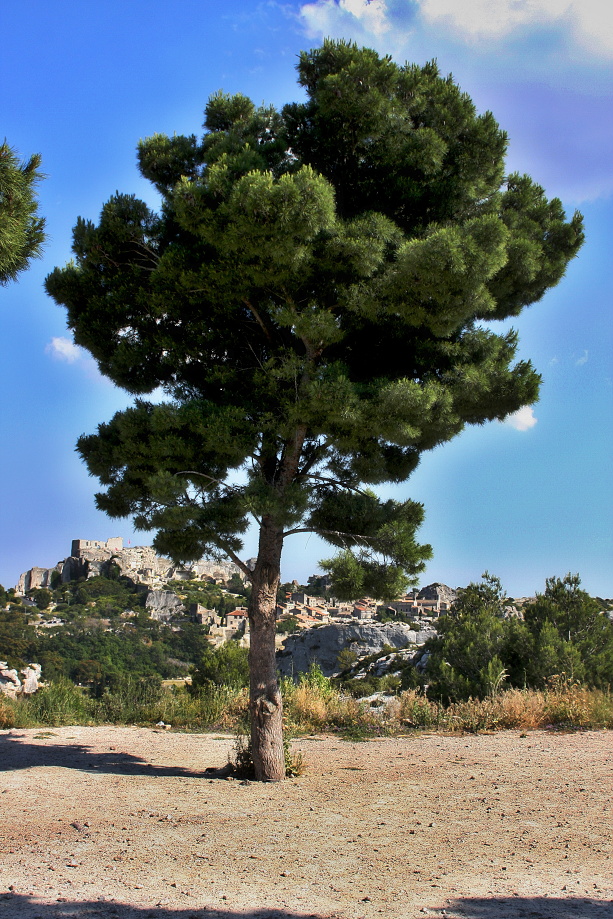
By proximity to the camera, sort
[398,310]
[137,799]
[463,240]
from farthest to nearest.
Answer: [398,310], [463,240], [137,799]

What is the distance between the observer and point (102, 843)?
423cm

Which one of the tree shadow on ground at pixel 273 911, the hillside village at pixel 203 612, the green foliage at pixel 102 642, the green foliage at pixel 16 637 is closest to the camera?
the tree shadow on ground at pixel 273 911

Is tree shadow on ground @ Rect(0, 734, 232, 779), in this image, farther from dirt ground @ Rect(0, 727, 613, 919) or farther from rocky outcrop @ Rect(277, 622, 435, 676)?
rocky outcrop @ Rect(277, 622, 435, 676)

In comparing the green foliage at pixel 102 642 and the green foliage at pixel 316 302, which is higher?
the green foliage at pixel 316 302

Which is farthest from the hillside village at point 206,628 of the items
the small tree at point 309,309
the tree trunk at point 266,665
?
the small tree at point 309,309

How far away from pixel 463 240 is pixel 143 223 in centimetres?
387

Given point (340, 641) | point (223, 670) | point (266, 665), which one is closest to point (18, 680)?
point (223, 670)

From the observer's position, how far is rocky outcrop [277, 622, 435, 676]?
27750 millimetres

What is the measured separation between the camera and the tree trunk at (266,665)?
6438 millimetres

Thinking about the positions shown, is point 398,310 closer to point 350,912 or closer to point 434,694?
point 350,912

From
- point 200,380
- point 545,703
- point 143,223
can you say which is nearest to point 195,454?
point 200,380

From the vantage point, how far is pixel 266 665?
6.66 m

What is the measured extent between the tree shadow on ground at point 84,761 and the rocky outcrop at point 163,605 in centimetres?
4021

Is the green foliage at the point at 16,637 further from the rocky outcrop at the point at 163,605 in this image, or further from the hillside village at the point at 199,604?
the rocky outcrop at the point at 163,605
